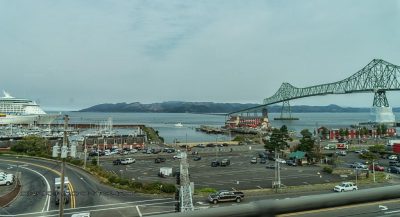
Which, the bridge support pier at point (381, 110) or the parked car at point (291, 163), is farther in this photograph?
the bridge support pier at point (381, 110)

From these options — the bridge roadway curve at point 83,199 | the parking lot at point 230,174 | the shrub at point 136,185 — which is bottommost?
the parking lot at point 230,174

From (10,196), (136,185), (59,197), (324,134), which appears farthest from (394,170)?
(324,134)

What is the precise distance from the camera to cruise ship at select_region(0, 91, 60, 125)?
212 feet

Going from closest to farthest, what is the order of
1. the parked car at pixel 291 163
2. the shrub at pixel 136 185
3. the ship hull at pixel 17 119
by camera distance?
the shrub at pixel 136 185 < the parked car at pixel 291 163 < the ship hull at pixel 17 119

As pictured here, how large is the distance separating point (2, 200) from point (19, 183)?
334 centimetres

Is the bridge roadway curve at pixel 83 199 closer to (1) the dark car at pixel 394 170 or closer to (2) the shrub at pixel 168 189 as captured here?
(2) the shrub at pixel 168 189

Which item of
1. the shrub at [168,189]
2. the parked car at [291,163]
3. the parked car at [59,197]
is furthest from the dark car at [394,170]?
the parked car at [59,197]

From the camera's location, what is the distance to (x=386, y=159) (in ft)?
97.5

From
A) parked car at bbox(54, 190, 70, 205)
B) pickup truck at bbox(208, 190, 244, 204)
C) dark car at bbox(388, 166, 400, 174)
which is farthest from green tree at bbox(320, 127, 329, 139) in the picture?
parked car at bbox(54, 190, 70, 205)

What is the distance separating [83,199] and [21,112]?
197 feet

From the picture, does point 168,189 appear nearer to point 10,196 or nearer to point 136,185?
point 136,185

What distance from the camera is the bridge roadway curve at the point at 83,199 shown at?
12.8 m

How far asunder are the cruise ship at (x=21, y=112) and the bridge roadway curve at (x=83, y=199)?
164 feet

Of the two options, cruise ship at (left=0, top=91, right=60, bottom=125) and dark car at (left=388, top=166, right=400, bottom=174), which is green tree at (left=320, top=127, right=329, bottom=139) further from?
cruise ship at (left=0, top=91, right=60, bottom=125)
